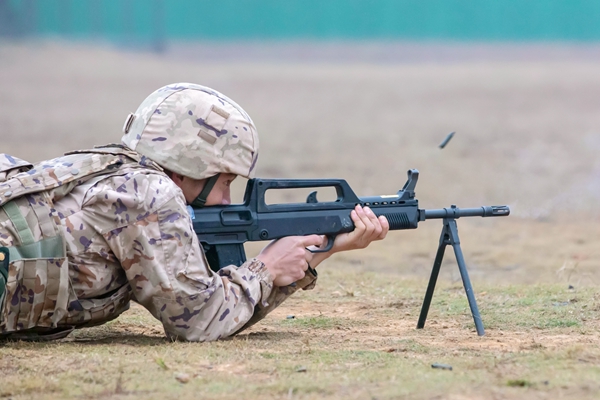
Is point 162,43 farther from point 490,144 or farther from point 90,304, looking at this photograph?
point 90,304

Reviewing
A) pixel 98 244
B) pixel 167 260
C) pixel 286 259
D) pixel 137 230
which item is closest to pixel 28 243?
pixel 98 244

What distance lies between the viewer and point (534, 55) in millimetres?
19156

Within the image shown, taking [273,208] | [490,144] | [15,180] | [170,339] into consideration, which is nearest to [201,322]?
[170,339]

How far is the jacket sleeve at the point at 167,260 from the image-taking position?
3.38 metres

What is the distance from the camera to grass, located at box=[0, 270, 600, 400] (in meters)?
2.84

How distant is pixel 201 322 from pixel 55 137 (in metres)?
12.3

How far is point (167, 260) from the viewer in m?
3.40

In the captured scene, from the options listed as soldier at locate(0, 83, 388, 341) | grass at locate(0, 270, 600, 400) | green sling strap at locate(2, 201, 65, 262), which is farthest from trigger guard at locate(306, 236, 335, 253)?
green sling strap at locate(2, 201, 65, 262)

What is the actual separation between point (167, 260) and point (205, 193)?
45 cm

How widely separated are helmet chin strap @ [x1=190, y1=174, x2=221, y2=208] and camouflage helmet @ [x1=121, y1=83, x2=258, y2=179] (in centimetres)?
7

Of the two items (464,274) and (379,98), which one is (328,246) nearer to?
(464,274)

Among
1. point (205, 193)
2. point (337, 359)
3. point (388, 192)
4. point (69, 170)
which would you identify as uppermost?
point (69, 170)

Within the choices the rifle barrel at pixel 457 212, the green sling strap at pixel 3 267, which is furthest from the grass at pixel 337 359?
the rifle barrel at pixel 457 212

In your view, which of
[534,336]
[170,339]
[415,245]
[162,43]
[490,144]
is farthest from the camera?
[162,43]
